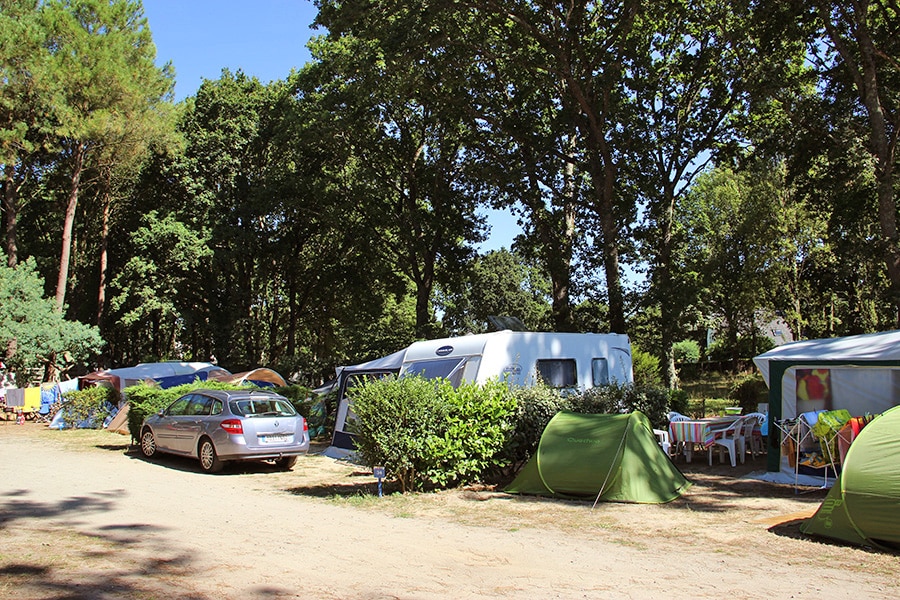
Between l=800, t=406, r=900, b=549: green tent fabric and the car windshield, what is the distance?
27.4ft

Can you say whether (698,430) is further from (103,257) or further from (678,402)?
(103,257)

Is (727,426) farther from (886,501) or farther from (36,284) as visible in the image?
(36,284)

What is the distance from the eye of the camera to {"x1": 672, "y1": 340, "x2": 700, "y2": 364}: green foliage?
145 feet

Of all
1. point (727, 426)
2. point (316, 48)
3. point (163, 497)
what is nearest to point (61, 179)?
point (316, 48)

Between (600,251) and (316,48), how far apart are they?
1421 cm

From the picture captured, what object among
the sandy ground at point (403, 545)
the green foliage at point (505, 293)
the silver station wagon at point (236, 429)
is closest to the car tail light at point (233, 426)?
the silver station wagon at point (236, 429)

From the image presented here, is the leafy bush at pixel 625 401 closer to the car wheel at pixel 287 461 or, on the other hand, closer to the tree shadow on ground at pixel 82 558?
the car wheel at pixel 287 461

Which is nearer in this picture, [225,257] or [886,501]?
[886,501]

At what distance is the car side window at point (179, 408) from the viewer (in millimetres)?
13156

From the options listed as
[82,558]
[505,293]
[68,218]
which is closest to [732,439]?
[82,558]

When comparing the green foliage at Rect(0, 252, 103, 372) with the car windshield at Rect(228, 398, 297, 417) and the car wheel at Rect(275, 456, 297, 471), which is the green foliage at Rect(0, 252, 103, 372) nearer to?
the car wheel at Rect(275, 456, 297, 471)

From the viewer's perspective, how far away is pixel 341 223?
90.6 feet

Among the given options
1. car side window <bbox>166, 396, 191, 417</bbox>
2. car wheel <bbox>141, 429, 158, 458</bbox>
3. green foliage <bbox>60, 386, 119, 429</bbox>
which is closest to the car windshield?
car side window <bbox>166, 396, 191, 417</bbox>

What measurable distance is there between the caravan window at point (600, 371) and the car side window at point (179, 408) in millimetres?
7695
